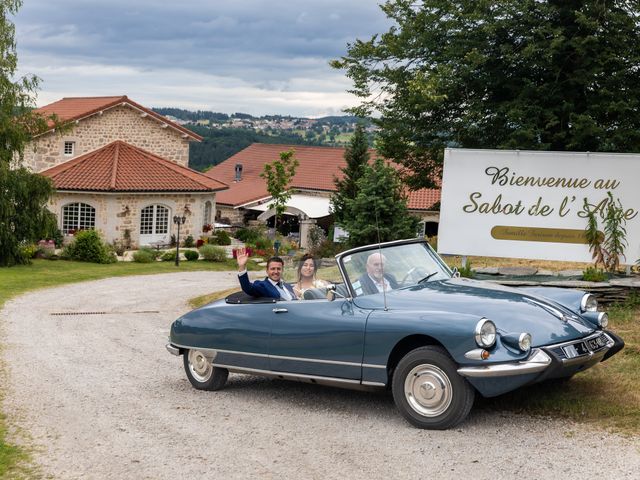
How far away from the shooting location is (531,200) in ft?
51.6

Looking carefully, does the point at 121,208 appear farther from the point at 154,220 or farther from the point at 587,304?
the point at 587,304

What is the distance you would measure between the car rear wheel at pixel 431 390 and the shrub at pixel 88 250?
30932mm

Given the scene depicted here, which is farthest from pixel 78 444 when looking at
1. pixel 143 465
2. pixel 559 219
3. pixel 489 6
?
pixel 489 6

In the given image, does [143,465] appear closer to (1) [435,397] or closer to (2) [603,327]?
(1) [435,397]

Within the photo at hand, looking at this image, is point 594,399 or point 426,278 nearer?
point 594,399

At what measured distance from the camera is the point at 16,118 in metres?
33.4

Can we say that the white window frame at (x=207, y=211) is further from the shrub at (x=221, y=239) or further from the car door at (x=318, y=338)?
the car door at (x=318, y=338)

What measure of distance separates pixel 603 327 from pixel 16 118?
29.6m

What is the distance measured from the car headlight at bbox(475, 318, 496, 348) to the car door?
1.24 metres

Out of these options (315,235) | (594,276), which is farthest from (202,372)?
(315,235)

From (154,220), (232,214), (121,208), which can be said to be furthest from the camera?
(232,214)

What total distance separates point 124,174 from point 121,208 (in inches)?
83.3

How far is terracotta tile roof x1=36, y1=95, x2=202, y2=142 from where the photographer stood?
4525cm

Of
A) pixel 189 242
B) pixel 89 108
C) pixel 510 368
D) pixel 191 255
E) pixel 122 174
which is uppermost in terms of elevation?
pixel 89 108
